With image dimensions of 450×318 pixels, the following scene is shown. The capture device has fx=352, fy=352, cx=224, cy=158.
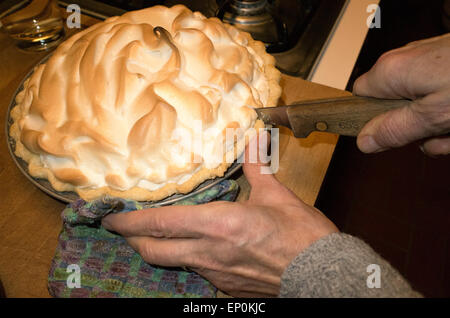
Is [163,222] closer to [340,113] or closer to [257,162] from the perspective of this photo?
[257,162]

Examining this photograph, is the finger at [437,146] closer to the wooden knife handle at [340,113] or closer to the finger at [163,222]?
the wooden knife handle at [340,113]

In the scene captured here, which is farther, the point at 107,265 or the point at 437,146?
the point at 437,146

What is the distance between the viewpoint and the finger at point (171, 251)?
0.76 m

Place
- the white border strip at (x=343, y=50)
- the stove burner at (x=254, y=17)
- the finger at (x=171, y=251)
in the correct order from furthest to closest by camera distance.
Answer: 1. the stove burner at (x=254, y=17)
2. the white border strip at (x=343, y=50)
3. the finger at (x=171, y=251)

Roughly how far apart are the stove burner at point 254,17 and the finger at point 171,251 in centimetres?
87

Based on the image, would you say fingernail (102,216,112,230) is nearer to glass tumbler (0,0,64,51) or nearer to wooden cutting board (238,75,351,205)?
wooden cutting board (238,75,351,205)

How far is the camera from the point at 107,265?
0.82m

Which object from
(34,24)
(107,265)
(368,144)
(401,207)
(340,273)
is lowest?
(401,207)

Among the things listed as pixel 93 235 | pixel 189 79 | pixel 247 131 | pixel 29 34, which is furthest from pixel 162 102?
Result: pixel 29 34

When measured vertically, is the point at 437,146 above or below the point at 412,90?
below

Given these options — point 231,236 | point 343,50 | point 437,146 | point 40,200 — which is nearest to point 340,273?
point 231,236

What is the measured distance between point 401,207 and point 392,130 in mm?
1300

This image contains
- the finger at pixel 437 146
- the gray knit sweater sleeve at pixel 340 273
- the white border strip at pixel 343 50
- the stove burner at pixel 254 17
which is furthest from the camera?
the stove burner at pixel 254 17

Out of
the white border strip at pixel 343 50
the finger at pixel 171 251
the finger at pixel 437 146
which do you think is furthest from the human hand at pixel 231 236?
the white border strip at pixel 343 50
